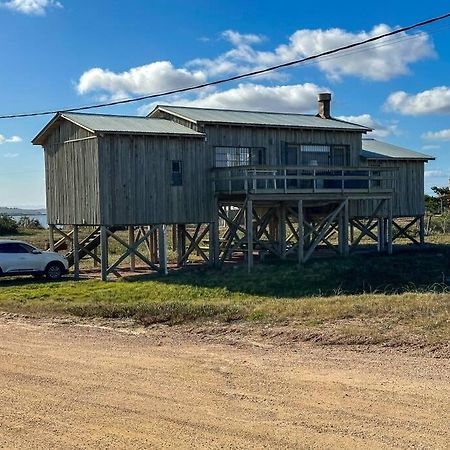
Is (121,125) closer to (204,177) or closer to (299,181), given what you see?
(204,177)

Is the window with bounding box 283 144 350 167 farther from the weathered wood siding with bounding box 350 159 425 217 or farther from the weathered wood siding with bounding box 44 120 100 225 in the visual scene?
the weathered wood siding with bounding box 44 120 100 225

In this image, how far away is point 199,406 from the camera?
8719 mm

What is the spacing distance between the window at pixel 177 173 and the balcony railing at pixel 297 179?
1.50 metres

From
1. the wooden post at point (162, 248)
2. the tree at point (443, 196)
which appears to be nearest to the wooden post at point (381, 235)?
the wooden post at point (162, 248)

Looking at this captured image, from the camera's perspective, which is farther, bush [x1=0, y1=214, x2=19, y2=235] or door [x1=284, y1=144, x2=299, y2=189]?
bush [x1=0, y1=214, x2=19, y2=235]

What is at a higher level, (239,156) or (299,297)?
(239,156)

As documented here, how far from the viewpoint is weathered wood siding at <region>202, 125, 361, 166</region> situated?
2795cm

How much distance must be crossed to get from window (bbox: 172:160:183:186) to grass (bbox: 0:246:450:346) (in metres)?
3.56

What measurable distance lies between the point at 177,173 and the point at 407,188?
13.4m

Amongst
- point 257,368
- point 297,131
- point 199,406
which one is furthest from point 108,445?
point 297,131

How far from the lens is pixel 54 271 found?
2595cm

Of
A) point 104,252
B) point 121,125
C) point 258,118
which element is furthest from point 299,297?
point 258,118

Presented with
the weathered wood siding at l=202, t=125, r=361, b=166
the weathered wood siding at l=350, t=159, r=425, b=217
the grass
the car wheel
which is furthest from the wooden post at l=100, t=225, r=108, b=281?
the weathered wood siding at l=350, t=159, r=425, b=217

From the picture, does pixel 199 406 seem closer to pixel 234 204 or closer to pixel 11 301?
pixel 11 301
